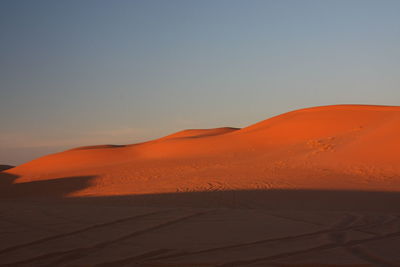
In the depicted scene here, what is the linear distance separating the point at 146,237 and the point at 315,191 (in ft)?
27.5

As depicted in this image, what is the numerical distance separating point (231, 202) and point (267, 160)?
999 cm

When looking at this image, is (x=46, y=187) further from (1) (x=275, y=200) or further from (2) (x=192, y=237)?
(2) (x=192, y=237)

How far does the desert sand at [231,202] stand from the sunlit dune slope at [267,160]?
9 centimetres

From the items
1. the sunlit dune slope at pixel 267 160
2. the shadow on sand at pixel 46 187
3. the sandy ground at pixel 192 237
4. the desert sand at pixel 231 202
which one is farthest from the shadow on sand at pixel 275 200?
the shadow on sand at pixel 46 187

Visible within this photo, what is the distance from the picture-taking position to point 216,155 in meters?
24.5

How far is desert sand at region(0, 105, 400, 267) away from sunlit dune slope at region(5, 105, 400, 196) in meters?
0.09

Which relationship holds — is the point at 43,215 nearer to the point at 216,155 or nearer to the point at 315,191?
the point at 315,191

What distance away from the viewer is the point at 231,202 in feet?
36.4

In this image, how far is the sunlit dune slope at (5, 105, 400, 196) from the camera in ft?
49.6

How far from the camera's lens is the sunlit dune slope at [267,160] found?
596 inches

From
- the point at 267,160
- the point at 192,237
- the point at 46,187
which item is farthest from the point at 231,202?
the point at 46,187

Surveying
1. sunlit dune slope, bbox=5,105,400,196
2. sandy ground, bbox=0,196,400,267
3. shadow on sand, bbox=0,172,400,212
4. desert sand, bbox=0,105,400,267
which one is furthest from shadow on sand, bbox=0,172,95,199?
sandy ground, bbox=0,196,400,267

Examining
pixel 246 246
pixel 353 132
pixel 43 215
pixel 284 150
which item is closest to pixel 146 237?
pixel 246 246

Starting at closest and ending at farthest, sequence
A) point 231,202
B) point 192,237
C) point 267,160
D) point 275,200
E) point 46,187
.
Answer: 1. point 192,237
2. point 231,202
3. point 275,200
4. point 46,187
5. point 267,160
